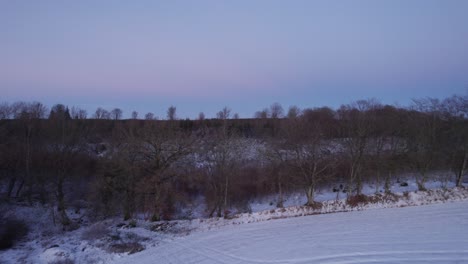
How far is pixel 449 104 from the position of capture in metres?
40.1

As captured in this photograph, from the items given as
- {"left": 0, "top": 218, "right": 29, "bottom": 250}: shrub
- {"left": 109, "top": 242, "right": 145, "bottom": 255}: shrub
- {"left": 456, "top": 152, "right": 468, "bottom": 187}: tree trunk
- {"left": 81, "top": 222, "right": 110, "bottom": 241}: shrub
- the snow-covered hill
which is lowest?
{"left": 0, "top": 218, "right": 29, "bottom": 250}: shrub

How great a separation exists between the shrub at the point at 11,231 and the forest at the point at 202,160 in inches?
158

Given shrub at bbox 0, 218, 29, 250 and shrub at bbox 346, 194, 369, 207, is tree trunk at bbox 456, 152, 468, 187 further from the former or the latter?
shrub at bbox 0, 218, 29, 250

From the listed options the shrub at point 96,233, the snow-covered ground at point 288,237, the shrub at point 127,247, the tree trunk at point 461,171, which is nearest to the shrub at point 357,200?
the snow-covered ground at point 288,237

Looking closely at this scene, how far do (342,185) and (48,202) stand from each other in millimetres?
36790

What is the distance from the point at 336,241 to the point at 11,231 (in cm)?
2530

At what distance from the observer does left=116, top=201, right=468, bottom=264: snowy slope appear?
14.9 meters

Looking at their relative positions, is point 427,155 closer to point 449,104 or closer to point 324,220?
point 449,104

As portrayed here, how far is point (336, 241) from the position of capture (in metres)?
18.0

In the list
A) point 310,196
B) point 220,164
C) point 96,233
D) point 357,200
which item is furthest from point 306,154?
point 96,233

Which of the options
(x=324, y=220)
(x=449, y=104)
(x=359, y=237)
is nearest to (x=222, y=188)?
(x=324, y=220)

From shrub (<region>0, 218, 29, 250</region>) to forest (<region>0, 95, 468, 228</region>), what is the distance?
400cm

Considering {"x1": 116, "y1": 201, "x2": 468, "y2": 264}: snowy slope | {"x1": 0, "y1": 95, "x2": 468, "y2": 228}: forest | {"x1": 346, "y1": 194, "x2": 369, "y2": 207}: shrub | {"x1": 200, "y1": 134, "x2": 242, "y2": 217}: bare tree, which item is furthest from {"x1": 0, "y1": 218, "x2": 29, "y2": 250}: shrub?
Result: {"x1": 346, "y1": 194, "x2": 369, "y2": 207}: shrub

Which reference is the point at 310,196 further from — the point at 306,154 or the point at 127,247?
the point at 127,247
